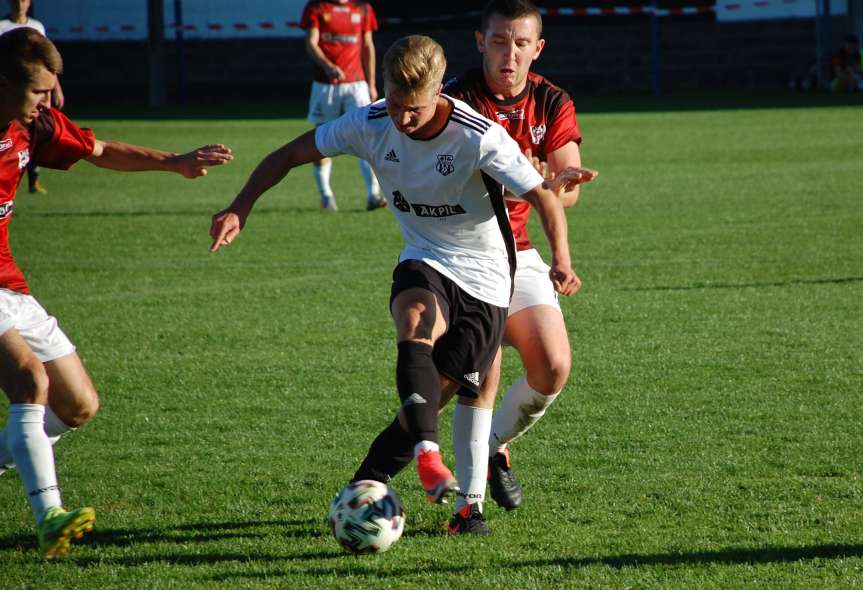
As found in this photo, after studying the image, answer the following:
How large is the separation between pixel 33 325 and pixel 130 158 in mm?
799

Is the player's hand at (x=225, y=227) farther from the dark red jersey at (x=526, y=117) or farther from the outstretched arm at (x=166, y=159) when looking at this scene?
the dark red jersey at (x=526, y=117)

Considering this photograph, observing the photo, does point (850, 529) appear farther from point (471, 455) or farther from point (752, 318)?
point (752, 318)

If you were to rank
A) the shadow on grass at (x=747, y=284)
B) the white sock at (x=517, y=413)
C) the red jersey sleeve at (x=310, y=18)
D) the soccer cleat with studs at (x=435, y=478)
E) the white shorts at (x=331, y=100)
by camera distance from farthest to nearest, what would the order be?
the red jersey sleeve at (x=310, y=18) → the white shorts at (x=331, y=100) → the shadow on grass at (x=747, y=284) → the white sock at (x=517, y=413) → the soccer cleat with studs at (x=435, y=478)

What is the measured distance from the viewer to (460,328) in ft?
14.6

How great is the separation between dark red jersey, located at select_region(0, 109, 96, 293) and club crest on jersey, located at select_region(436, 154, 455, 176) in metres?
1.38

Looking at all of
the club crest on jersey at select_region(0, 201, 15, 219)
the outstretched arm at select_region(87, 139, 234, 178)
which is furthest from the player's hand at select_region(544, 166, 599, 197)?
the club crest on jersey at select_region(0, 201, 15, 219)

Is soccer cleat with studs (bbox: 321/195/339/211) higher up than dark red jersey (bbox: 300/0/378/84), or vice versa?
dark red jersey (bbox: 300/0/378/84)

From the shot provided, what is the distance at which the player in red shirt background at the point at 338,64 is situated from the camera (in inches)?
536

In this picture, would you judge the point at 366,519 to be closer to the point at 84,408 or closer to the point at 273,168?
the point at 84,408

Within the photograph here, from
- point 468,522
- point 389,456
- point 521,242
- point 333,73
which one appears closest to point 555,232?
point 521,242

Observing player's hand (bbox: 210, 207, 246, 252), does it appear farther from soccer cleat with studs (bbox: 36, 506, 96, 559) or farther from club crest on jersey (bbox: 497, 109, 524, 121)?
club crest on jersey (bbox: 497, 109, 524, 121)

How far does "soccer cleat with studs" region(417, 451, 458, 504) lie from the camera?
3807mm

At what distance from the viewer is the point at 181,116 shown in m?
28.1

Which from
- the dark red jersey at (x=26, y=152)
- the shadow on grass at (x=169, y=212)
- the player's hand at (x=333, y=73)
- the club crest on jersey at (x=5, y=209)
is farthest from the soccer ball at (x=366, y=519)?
the player's hand at (x=333, y=73)
